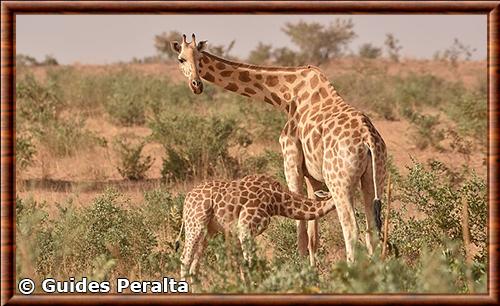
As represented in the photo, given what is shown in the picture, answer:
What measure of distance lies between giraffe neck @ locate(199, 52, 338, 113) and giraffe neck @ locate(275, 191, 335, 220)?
105 centimetres

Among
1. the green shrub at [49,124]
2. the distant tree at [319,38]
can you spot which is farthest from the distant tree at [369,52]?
the green shrub at [49,124]

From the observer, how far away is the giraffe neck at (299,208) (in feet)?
22.5

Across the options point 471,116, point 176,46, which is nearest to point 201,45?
point 176,46

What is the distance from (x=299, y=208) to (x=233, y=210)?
569 millimetres

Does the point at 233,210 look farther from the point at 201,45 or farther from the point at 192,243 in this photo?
the point at 201,45

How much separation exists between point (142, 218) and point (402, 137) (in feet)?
34.5

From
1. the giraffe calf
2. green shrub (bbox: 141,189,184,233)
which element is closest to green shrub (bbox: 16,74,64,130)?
green shrub (bbox: 141,189,184,233)

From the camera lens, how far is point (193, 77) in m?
7.36

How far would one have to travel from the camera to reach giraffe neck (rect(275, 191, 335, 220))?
6.87 meters

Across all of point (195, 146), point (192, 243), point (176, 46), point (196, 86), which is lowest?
point (192, 243)

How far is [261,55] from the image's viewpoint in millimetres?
43281

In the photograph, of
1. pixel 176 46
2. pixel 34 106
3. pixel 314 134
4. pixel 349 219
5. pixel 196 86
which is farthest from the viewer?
pixel 34 106

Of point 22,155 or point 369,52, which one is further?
point 369,52

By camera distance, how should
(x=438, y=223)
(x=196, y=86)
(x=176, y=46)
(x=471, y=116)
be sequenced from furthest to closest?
(x=471, y=116), (x=438, y=223), (x=176, y=46), (x=196, y=86)
